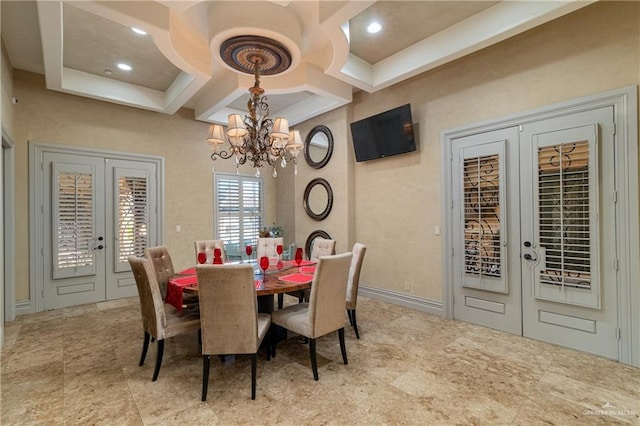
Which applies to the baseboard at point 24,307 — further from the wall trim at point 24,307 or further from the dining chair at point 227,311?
the dining chair at point 227,311

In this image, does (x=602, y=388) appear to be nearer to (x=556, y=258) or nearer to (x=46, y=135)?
(x=556, y=258)

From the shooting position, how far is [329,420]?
2006 millimetres

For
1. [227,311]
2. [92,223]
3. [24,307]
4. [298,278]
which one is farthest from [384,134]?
[24,307]

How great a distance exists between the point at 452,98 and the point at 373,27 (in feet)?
4.52

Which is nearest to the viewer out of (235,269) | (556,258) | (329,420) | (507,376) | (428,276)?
(329,420)

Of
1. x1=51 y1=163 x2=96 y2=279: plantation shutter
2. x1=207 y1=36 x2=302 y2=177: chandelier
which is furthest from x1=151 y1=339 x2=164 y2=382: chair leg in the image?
x1=51 y1=163 x2=96 y2=279: plantation shutter

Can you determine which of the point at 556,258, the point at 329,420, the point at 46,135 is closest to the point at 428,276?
the point at 556,258

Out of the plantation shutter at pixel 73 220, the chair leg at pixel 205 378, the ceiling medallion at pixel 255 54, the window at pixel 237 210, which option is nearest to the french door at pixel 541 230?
the ceiling medallion at pixel 255 54

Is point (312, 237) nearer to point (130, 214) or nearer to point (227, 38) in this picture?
point (130, 214)

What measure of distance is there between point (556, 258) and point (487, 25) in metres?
2.53

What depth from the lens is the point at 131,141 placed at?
5.05m

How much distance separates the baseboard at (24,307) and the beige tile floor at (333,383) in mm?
861

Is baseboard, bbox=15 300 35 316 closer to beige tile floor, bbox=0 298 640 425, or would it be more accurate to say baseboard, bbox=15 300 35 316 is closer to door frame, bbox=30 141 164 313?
door frame, bbox=30 141 164 313

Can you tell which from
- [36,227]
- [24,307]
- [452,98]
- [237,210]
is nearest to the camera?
[452,98]
